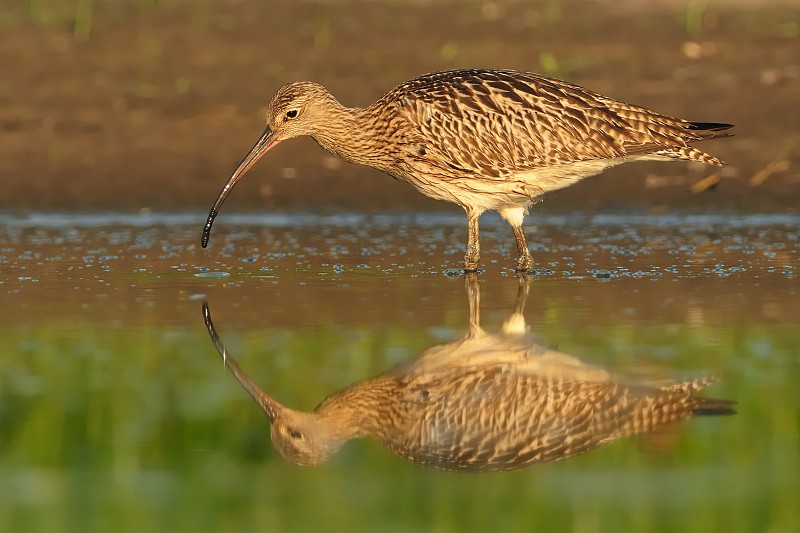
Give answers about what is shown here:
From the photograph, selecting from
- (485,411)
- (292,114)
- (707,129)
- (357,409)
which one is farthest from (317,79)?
(485,411)

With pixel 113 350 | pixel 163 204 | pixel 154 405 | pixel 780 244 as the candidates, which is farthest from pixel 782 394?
pixel 163 204

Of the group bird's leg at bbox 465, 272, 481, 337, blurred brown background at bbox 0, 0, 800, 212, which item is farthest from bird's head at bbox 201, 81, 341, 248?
blurred brown background at bbox 0, 0, 800, 212

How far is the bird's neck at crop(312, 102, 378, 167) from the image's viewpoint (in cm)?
1237

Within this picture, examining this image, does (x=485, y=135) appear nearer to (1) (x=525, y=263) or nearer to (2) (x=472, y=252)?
(2) (x=472, y=252)

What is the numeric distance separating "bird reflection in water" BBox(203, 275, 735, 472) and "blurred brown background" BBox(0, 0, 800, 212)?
6.52 metres

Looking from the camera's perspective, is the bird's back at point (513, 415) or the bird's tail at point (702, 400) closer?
the bird's back at point (513, 415)

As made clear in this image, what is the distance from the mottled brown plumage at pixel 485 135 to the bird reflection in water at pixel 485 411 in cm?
333

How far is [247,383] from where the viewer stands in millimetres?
8633

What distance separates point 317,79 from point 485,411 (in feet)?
32.3

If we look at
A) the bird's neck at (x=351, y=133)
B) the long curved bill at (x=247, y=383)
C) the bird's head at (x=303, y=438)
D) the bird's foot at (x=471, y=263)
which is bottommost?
the bird's head at (x=303, y=438)

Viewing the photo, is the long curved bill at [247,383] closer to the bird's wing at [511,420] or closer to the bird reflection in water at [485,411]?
the bird reflection in water at [485,411]

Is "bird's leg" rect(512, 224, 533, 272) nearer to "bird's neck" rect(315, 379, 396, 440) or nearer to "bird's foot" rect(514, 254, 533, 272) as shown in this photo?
"bird's foot" rect(514, 254, 533, 272)

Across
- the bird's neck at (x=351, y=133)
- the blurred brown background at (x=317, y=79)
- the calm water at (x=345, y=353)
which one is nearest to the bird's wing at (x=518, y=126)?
the bird's neck at (x=351, y=133)

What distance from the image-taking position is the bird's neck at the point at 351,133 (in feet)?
40.6
